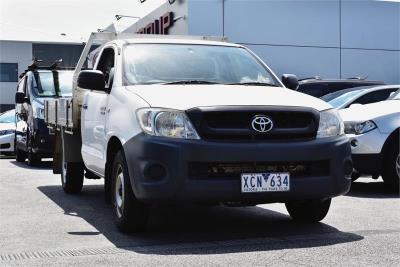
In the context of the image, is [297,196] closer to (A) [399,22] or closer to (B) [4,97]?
(A) [399,22]

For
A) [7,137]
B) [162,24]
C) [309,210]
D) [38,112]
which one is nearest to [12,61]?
[162,24]

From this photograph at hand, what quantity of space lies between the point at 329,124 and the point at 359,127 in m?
2.93

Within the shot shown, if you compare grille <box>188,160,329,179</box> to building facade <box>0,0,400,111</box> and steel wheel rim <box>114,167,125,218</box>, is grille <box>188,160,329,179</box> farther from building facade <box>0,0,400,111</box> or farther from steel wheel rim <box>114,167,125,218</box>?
building facade <box>0,0,400,111</box>

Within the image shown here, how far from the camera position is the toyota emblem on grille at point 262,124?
5301 millimetres

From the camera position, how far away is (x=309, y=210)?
20.9 ft

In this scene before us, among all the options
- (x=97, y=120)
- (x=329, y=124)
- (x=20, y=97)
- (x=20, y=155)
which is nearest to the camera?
(x=329, y=124)

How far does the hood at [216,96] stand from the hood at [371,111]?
8.85 feet

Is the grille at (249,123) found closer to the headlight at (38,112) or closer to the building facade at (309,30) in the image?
the headlight at (38,112)

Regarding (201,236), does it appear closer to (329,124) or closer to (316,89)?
(329,124)

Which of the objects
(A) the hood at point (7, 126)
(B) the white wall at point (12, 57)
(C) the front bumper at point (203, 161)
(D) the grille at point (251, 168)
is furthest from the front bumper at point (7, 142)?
(B) the white wall at point (12, 57)

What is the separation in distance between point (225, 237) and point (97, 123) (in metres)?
1.90

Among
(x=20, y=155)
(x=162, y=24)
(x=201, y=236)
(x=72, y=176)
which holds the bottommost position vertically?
(x=20, y=155)

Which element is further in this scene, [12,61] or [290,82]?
[12,61]

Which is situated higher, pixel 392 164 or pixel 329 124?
pixel 329 124
